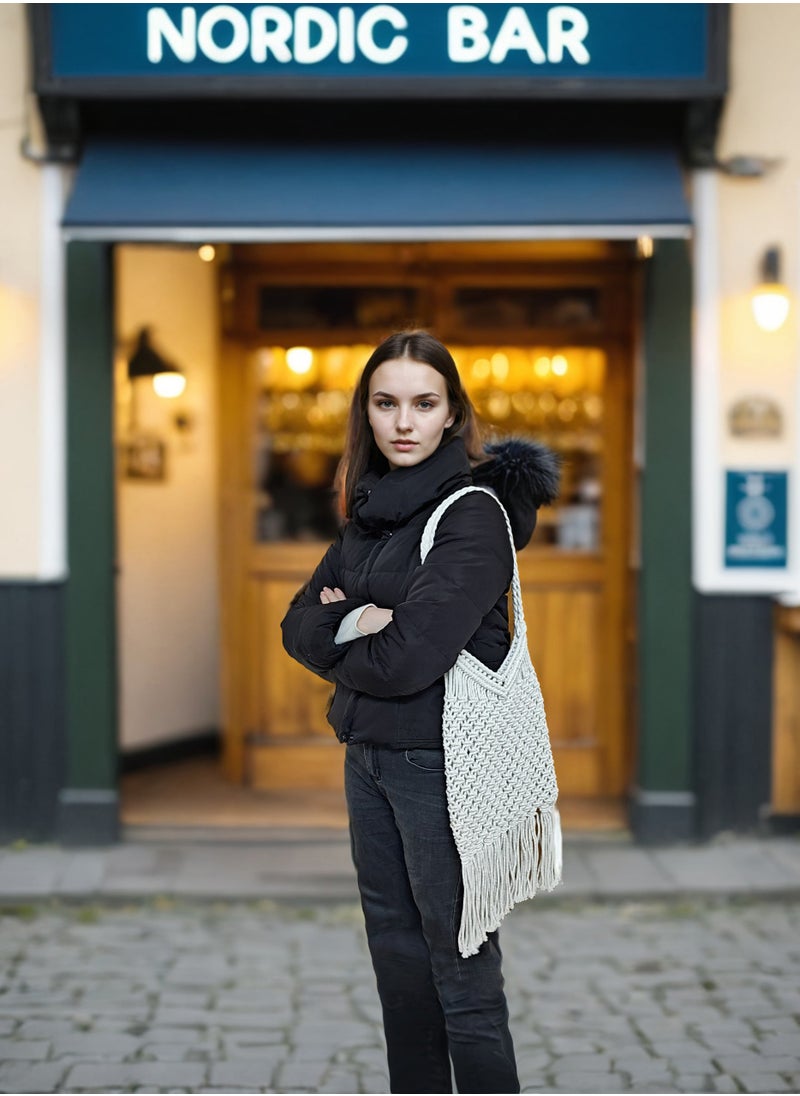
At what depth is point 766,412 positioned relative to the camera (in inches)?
231

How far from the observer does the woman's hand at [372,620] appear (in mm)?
2814

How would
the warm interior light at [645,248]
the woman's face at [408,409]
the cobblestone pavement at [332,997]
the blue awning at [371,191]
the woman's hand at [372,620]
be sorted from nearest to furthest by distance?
1. the woman's hand at [372,620]
2. the woman's face at [408,409]
3. the cobblestone pavement at [332,997]
4. the blue awning at [371,191]
5. the warm interior light at [645,248]

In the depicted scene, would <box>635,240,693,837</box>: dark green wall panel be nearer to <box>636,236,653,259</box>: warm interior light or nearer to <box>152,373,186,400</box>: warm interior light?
<box>636,236,653,259</box>: warm interior light

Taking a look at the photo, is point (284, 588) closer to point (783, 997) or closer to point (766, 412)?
point (766, 412)

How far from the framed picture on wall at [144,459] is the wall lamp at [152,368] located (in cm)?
40

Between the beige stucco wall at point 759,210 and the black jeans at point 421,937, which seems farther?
the beige stucco wall at point 759,210

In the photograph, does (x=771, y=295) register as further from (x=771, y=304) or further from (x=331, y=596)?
(x=331, y=596)

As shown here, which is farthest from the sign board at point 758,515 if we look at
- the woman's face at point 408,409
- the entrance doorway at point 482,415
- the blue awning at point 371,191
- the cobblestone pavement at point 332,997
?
the woman's face at point 408,409

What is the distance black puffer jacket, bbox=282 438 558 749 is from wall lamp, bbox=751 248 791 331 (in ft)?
10.2

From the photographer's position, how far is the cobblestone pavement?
3.79 m

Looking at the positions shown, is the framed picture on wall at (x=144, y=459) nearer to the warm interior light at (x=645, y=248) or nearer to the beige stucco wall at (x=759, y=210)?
the warm interior light at (x=645, y=248)

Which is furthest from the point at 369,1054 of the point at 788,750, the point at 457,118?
the point at 457,118

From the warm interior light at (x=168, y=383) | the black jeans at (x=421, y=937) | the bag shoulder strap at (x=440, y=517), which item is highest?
the warm interior light at (x=168, y=383)

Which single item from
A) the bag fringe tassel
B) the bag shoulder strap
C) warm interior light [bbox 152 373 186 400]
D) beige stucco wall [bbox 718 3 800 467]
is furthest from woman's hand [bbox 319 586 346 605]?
warm interior light [bbox 152 373 186 400]
